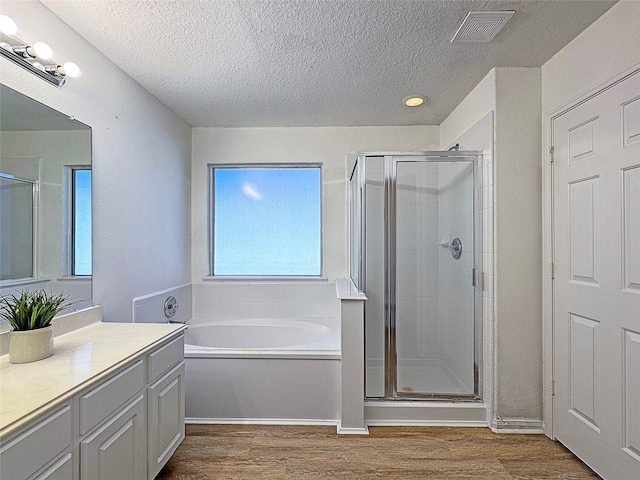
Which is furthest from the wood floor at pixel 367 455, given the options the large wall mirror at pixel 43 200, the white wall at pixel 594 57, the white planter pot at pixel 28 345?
the white wall at pixel 594 57

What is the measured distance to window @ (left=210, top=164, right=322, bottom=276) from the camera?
140 inches

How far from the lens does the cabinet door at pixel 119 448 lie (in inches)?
48.3

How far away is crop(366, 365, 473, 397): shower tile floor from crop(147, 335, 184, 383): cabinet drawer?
1275 millimetres

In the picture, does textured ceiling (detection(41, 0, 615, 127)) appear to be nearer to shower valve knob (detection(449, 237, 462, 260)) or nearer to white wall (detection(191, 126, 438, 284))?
white wall (detection(191, 126, 438, 284))

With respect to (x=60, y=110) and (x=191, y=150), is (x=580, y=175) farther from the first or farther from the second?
(x=191, y=150)

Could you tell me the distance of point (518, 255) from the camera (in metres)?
2.27

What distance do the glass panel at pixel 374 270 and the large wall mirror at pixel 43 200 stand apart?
173 cm

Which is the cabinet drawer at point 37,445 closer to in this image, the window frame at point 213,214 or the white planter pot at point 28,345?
the white planter pot at point 28,345

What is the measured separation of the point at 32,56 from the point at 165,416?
69.0 inches

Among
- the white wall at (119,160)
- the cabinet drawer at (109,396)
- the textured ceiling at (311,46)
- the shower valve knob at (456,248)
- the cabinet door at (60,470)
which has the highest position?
the textured ceiling at (311,46)

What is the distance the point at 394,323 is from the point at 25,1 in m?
2.65

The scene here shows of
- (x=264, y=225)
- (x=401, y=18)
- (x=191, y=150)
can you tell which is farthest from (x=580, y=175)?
(x=191, y=150)

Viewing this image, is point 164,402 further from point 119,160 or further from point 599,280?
point 599,280

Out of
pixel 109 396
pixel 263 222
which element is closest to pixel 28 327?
pixel 109 396
